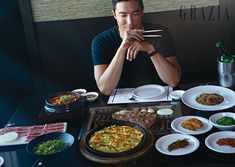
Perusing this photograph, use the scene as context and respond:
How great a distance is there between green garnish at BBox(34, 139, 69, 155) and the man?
872 mm

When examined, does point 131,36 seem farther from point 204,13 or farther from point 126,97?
point 204,13

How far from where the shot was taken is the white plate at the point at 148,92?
2.63 m

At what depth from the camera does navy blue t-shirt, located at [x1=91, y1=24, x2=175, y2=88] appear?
10.4 ft

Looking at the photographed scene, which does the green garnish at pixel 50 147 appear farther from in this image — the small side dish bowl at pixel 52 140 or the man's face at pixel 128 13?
the man's face at pixel 128 13

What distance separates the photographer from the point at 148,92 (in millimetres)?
2725

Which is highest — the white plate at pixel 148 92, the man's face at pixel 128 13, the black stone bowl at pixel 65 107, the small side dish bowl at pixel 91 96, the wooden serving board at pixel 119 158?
the man's face at pixel 128 13

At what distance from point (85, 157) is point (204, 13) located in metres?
2.26

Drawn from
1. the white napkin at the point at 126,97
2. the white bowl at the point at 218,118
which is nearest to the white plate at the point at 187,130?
the white bowl at the point at 218,118

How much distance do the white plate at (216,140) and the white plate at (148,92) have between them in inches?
26.9

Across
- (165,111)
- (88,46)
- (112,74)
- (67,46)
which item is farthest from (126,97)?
(67,46)

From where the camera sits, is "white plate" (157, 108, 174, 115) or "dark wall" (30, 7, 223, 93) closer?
"white plate" (157, 108, 174, 115)

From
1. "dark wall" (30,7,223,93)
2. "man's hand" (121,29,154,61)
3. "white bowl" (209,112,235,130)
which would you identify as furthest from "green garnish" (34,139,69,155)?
"dark wall" (30,7,223,93)

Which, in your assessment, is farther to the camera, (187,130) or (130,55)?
(130,55)

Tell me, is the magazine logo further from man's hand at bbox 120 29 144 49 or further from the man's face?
man's hand at bbox 120 29 144 49
